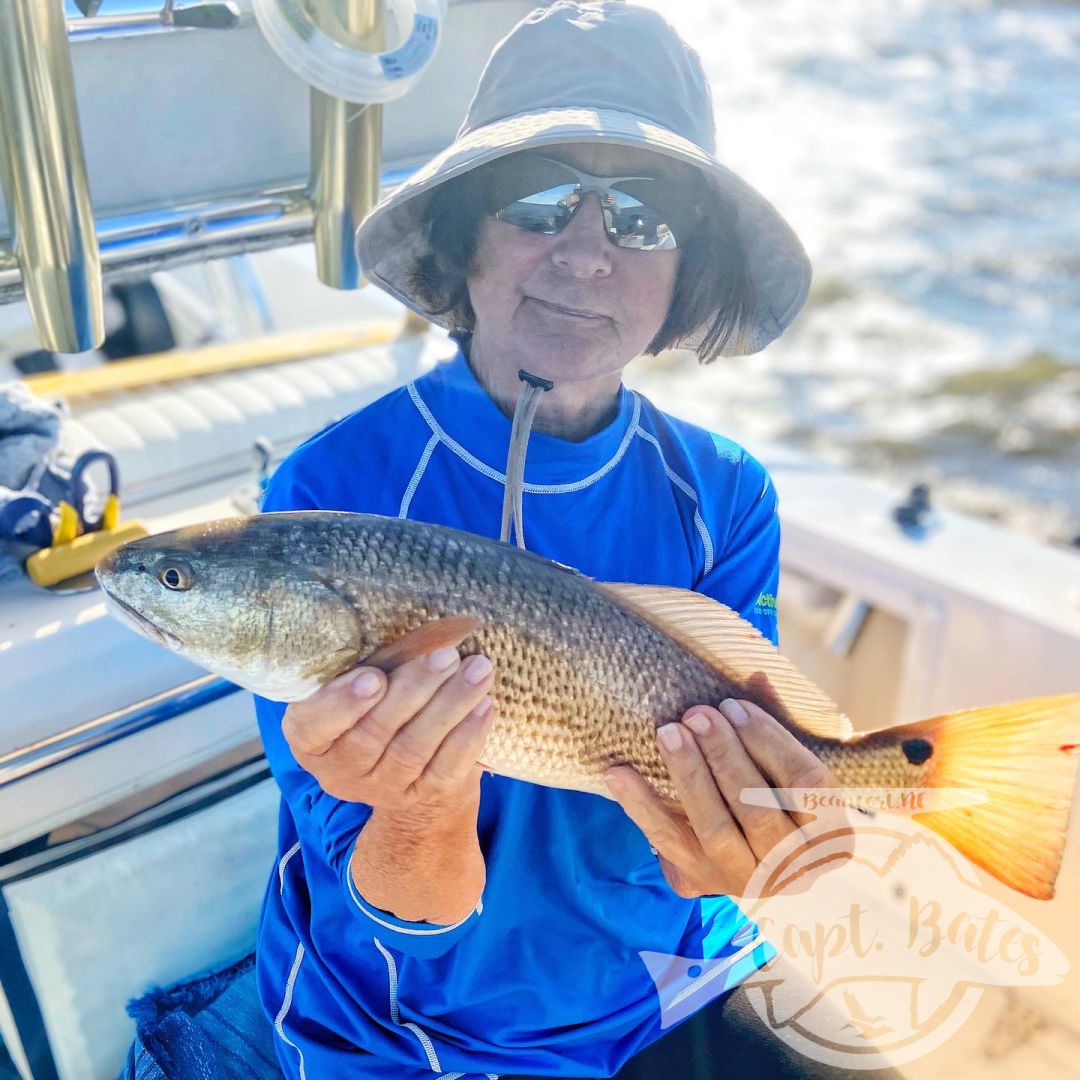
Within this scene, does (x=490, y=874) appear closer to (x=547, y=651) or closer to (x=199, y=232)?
(x=547, y=651)

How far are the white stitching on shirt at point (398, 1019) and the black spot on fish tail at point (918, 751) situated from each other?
88cm

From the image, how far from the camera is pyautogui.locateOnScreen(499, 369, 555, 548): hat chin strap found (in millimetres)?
1683

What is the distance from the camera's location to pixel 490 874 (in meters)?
1.74

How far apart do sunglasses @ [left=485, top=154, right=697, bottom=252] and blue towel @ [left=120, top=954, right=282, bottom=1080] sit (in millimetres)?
1509

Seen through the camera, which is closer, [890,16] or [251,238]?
[251,238]

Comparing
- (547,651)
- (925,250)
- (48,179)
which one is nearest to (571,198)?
(547,651)

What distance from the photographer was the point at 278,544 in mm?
1461

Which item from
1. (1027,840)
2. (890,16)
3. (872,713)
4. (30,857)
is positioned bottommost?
(890,16)

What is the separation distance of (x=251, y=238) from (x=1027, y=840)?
5.86 ft

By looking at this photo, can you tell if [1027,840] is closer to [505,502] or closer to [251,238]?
[505,502]

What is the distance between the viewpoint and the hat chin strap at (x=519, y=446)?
1683 millimetres

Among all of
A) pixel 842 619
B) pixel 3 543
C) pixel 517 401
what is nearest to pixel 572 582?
pixel 517 401

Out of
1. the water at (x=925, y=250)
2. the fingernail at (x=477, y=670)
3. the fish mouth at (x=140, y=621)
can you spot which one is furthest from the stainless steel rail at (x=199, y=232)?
the water at (x=925, y=250)

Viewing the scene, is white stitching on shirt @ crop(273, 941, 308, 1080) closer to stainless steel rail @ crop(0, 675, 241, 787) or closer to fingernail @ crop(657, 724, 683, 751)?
stainless steel rail @ crop(0, 675, 241, 787)
